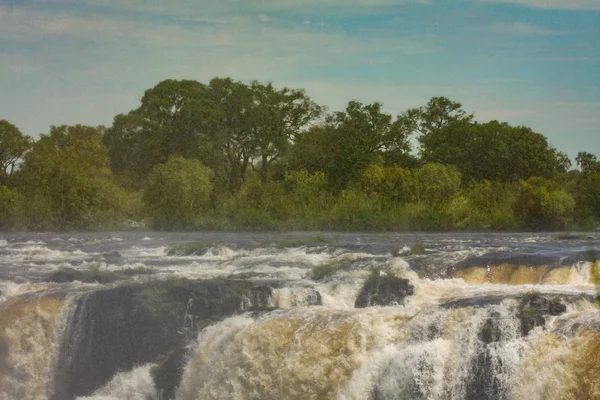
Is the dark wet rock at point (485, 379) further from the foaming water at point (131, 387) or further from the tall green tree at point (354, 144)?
the tall green tree at point (354, 144)

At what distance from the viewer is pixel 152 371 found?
13547mm

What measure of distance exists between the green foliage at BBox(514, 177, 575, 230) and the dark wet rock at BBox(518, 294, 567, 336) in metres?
19.0

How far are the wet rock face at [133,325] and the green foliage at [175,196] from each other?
2138 cm

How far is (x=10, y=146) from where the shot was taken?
49094 millimetres

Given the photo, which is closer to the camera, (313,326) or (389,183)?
(313,326)

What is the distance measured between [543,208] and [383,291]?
17273mm

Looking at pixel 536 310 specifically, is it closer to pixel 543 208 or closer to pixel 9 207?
pixel 543 208

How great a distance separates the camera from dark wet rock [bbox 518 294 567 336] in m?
11.0

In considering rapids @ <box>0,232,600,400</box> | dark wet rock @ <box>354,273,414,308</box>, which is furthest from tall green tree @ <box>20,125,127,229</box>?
dark wet rock @ <box>354,273,414,308</box>

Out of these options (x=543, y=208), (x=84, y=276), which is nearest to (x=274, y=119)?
(x=543, y=208)

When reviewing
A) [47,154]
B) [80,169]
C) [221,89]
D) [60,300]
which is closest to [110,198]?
[80,169]

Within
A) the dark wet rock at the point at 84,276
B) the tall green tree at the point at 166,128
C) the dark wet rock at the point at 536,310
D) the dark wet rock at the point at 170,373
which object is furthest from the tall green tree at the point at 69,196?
the dark wet rock at the point at 536,310

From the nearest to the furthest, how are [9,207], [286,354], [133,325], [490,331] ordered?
[490,331]
[286,354]
[133,325]
[9,207]

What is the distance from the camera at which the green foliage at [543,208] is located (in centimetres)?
3053
